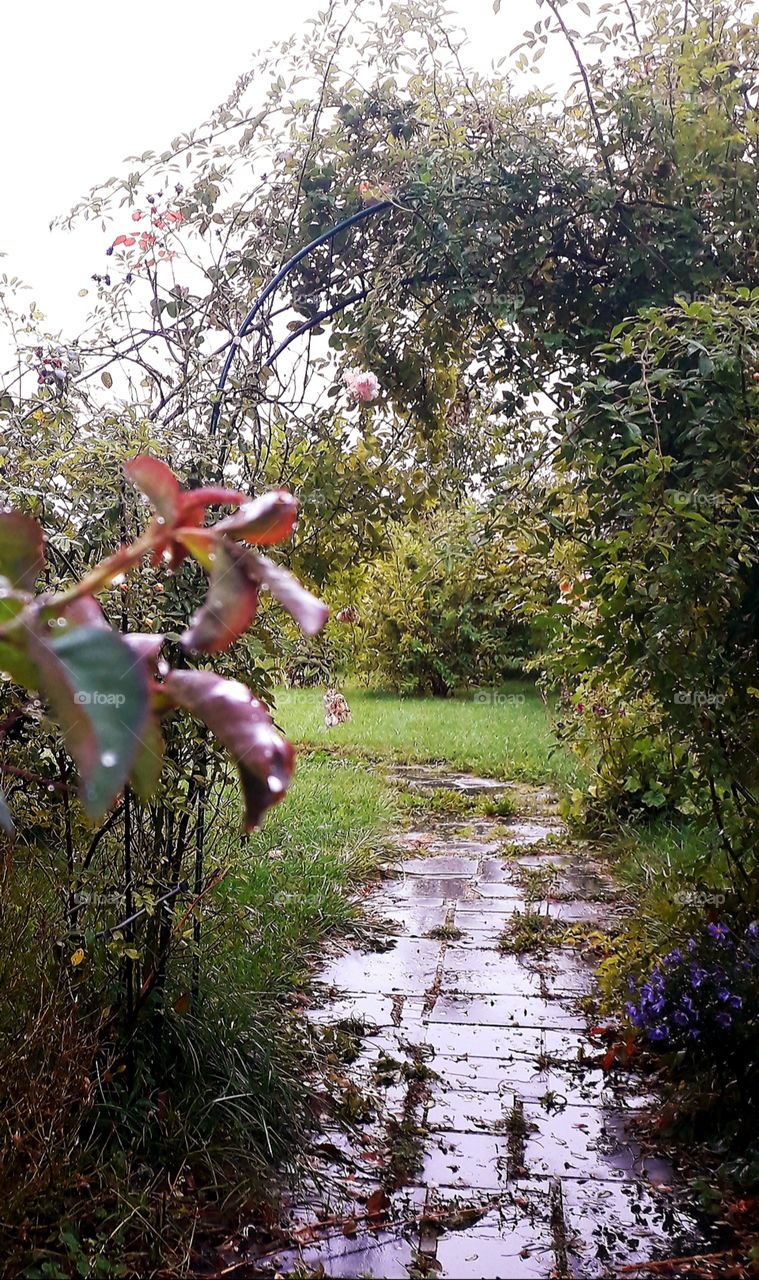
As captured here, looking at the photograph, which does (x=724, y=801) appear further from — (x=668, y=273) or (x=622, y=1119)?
(x=668, y=273)

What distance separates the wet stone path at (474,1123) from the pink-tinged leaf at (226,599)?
1.71m

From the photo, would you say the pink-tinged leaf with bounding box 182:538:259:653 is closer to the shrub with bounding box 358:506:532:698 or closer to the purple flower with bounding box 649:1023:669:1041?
the purple flower with bounding box 649:1023:669:1041

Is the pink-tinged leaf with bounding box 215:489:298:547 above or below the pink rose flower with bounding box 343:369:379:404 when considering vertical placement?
below

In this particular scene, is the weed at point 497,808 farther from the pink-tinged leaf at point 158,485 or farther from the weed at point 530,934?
the pink-tinged leaf at point 158,485

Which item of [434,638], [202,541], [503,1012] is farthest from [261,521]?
[434,638]

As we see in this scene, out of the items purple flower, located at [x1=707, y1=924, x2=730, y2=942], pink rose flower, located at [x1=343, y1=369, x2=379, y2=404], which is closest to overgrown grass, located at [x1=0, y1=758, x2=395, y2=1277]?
purple flower, located at [x1=707, y1=924, x2=730, y2=942]

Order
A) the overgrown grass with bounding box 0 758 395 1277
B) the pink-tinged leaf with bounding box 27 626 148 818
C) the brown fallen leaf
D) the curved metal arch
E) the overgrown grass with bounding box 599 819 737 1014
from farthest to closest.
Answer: the overgrown grass with bounding box 599 819 737 1014 → the curved metal arch → the brown fallen leaf → the overgrown grass with bounding box 0 758 395 1277 → the pink-tinged leaf with bounding box 27 626 148 818

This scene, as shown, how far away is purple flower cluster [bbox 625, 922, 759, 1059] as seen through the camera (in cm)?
217

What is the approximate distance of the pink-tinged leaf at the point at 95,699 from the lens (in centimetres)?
33

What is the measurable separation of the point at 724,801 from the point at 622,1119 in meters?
0.98

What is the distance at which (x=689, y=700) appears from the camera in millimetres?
2254

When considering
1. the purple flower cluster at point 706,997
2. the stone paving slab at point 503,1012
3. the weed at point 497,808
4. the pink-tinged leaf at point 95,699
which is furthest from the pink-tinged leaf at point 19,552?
the weed at point 497,808

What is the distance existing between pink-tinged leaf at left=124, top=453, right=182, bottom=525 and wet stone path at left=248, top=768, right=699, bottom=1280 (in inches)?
67.7

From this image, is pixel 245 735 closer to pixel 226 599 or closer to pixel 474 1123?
pixel 226 599
